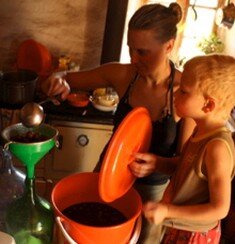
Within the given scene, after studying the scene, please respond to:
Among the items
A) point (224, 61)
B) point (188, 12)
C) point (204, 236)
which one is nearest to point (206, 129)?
point (224, 61)

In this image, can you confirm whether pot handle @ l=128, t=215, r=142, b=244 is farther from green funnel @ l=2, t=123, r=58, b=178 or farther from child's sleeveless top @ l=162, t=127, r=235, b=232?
green funnel @ l=2, t=123, r=58, b=178

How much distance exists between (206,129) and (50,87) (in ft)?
1.79

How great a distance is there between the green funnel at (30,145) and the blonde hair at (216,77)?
1.16 feet

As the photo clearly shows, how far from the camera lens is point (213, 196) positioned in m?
0.76

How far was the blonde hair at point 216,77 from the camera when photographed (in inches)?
29.1

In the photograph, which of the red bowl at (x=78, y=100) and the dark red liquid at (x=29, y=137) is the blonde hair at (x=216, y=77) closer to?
the dark red liquid at (x=29, y=137)

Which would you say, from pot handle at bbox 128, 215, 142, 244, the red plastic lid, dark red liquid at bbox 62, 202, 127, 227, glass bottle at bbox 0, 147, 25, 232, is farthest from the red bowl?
pot handle at bbox 128, 215, 142, 244

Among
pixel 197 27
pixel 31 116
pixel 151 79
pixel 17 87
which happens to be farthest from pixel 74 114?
pixel 197 27

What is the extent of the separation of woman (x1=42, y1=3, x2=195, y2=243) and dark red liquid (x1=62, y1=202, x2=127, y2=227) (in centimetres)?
15

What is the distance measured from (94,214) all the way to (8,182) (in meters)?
0.29

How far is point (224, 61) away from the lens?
0.76 m

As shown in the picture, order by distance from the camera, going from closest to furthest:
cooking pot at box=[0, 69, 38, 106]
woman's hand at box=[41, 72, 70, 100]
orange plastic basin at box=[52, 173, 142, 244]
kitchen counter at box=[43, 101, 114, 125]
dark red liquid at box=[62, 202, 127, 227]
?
orange plastic basin at box=[52, 173, 142, 244], dark red liquid at box=[62, 202, 127, 227], woman's hand at box=[41, 72, 70, 100], cooking pot at box=[0, 69, 38, 106], kitchen counter at box=[43, 101, 114, 125]

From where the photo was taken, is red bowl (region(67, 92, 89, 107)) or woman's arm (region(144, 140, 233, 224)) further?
red bowl (region(67, 92, 89, 107))

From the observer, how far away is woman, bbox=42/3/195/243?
1.02 meters
